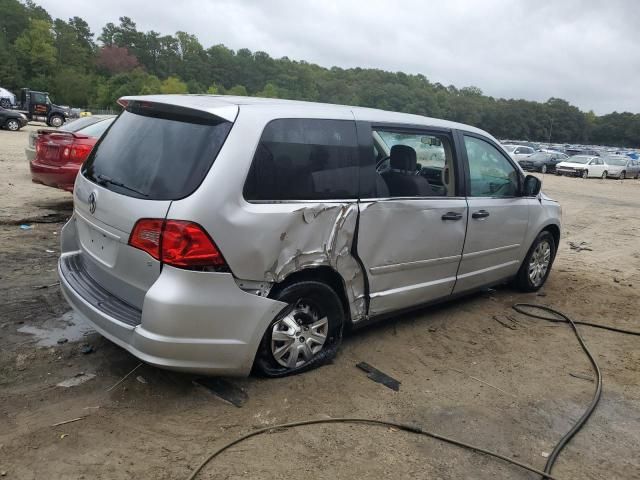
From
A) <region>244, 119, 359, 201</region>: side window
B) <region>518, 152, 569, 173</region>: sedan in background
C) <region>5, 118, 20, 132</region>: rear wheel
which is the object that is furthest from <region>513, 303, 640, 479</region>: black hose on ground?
<region>518, 152, 569, 173</region>: sedan in background

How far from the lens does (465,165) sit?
184 inches

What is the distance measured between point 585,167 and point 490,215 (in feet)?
104

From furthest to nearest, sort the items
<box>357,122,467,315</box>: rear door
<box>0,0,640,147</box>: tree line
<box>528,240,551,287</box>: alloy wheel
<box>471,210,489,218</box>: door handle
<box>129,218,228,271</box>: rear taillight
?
<box>0,0,640,147</box>: tree line
<box>528,240,551,287</box>: alloy wheel
<box>471,210,489,218</box>: door handle
<box>357,122,467,315</box>: rear door
<box>129,218,228,271</box>: rear taillight

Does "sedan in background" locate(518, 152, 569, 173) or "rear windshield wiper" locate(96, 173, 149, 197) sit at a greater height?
"rear windshield wiper" locate(96, 173, 149, 197)

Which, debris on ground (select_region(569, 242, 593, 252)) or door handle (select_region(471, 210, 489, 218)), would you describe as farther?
debris on ground (select_region(569, 242, 593, 252))

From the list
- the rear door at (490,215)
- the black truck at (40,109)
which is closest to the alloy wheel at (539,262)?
the rear door at (490,215)

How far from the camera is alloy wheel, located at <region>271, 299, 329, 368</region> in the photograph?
3.42 meters

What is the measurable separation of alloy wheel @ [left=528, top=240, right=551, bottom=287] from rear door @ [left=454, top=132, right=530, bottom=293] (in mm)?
405

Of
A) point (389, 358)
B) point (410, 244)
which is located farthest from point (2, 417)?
point (410, 244)

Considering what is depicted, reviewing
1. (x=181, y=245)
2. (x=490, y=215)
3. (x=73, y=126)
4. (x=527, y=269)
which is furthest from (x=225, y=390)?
(x=73, y=126)

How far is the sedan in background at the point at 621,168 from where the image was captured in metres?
35.0

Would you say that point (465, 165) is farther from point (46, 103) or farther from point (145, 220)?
point (46, 103)

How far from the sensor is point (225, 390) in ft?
11.1

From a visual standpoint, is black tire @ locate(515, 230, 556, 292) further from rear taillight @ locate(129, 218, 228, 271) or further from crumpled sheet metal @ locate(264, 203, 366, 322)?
rear taillight @ locate(129, 218, 228, 271)
